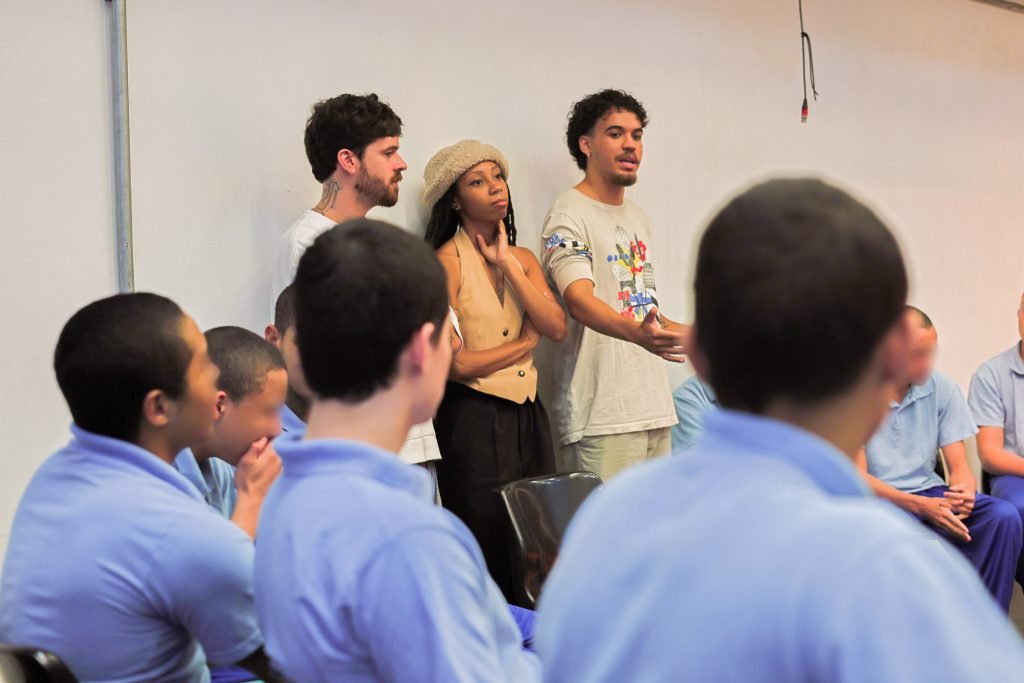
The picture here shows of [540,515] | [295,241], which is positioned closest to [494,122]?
[295,241]

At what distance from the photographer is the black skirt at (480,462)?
3508 mm

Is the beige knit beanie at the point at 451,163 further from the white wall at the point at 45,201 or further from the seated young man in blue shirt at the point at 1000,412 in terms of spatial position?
the seated young man in blue shirt at the point at 1000,412

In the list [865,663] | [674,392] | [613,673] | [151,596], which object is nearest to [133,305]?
[151,596]

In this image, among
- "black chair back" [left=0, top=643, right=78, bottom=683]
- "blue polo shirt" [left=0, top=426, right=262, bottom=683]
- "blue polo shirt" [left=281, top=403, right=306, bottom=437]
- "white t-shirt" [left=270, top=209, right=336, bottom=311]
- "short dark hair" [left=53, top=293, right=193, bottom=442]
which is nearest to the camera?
"black chair back" [left=0, top=643, right=78, bottom=683]

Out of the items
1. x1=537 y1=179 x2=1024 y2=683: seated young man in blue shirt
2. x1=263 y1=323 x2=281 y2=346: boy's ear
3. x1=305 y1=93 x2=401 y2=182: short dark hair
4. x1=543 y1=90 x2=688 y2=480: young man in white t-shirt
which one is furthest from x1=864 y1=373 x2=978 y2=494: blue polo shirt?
x1=537 y1=179 x2=1024 y2=683: seated young man in blue shirt

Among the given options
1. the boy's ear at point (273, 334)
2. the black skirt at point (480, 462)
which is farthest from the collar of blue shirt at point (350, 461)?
the black skirt at point (480, 462)

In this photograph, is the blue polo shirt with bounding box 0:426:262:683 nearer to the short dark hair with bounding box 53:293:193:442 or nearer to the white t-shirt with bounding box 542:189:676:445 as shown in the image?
the short dark hair with bounding box 53:293:193:442

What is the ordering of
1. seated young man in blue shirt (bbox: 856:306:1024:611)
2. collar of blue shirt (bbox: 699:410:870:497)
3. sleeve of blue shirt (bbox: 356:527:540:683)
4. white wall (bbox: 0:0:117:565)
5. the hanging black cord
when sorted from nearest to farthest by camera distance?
collar of blue shirt (bbox: 699:410:870:497) < sleeve of blue shirt (bbox: 356:527:540:683) < white wall (bbox: 0:0:117:565) < seated young man in blue shirt (bbox: 856:306:1024:611) < the hanging black cord

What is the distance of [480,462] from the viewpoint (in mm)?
3518

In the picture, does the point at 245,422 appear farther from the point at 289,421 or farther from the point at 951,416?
the point at 951,416

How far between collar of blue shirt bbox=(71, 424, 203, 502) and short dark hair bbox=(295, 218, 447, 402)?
452mm

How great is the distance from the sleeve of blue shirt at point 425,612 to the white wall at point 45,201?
211 centimetres

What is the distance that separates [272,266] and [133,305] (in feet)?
5.71

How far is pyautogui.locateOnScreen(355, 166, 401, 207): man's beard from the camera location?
10.8ft
